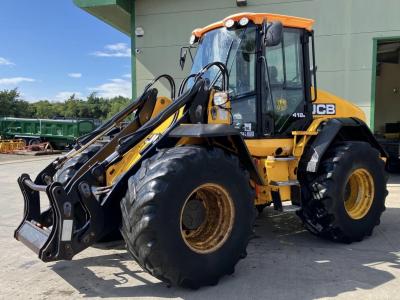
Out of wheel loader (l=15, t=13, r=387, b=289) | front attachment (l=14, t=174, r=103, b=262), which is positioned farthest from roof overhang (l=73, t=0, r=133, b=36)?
front attachment (l=14, t=174, r=103, b=262)

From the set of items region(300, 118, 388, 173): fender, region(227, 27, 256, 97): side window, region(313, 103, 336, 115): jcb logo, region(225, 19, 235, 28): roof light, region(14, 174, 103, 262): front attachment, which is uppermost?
region(225, 19, 235, 28): roof light

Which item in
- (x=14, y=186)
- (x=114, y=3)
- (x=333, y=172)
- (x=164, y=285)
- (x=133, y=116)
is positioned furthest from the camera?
(x=114, y=3)

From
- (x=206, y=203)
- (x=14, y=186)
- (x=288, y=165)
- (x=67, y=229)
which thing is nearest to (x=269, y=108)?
(x=288, y=165)

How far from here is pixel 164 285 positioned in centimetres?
397

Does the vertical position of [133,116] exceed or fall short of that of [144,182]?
it exceeds it

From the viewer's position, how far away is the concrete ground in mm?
3867

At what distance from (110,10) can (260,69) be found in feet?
31.3

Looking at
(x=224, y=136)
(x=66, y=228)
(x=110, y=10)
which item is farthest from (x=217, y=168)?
(x=110, y=10)

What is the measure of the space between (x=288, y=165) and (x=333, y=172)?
54 cm

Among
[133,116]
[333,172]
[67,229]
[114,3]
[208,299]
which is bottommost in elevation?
[208,299]

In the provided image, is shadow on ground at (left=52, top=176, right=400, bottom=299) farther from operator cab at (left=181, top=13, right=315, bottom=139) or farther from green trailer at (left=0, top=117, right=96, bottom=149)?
green trailer at (left=0, top=117, right=96, bottom=149)

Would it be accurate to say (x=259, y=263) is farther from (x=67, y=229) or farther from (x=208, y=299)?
(x=67, y=229)

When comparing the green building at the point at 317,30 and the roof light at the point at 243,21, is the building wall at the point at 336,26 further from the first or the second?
the roof light at the point at 243,21

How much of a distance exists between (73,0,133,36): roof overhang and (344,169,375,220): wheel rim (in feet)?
29.5
